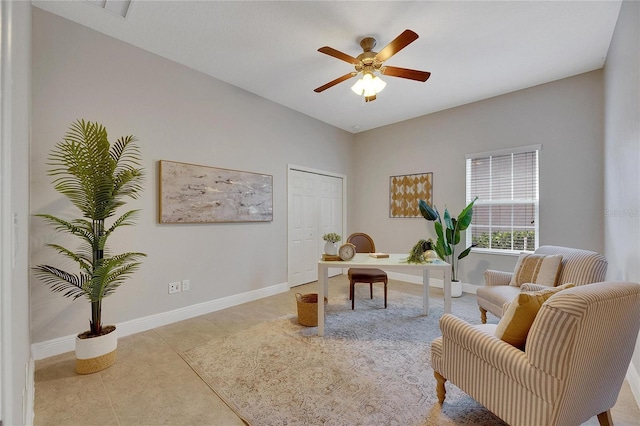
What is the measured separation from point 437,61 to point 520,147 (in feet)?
6.05

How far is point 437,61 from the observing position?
3074 millimetres

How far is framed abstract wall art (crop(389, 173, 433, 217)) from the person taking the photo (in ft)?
15.6

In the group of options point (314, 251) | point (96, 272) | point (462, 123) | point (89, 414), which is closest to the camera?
point (89, 414)

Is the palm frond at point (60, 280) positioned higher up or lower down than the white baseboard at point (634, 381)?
higher up

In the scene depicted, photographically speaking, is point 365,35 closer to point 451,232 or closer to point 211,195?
point 211,195

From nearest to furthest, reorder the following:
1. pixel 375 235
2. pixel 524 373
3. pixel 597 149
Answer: pixel 524 373 < pixel 597 149 < pixel 375 235

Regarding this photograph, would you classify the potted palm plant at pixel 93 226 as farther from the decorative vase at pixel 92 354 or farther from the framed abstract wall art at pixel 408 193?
the framed abstract wall art at pixel 408 193

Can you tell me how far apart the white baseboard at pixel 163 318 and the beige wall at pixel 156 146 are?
0.17ft

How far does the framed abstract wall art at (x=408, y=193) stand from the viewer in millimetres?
4770

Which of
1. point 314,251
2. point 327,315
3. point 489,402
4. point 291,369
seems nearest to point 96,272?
point 291,369

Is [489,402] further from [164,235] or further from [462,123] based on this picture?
[462,123]

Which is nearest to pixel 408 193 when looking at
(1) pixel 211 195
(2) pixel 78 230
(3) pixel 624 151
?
(3) pixel 624 151

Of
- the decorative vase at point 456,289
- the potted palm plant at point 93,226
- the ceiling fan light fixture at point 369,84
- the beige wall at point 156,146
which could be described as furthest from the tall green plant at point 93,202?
the decorative vase at point 456,289

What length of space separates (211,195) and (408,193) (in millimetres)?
3379
